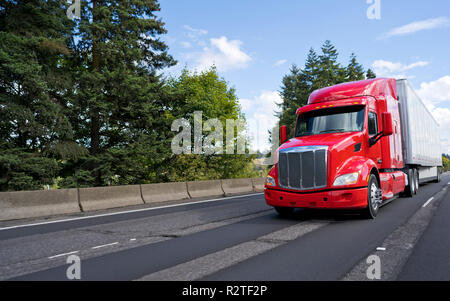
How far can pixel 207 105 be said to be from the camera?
969 inches

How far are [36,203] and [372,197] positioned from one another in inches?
366

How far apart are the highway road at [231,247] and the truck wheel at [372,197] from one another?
30 cm

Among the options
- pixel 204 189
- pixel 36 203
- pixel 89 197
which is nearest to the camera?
pixel 36 203

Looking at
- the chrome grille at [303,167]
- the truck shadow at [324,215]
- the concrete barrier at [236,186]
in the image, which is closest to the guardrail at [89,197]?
the concrete barrier at [236,186]

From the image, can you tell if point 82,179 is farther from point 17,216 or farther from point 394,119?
point 394,119

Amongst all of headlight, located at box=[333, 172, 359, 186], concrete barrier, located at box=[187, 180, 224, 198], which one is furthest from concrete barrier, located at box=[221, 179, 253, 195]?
headlight, located at box=[333, 172, 359, 186]

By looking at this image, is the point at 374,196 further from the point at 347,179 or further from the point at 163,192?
the point at 163,192

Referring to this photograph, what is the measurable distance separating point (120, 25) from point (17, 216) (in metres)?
14.7

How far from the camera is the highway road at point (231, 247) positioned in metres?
4.16

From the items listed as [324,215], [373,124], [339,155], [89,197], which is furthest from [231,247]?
[89,197]

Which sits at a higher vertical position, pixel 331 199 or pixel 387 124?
pixel 387 124

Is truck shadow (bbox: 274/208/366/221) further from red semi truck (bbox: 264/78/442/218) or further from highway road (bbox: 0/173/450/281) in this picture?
red semi truck (bbox: 264/78/442/218)

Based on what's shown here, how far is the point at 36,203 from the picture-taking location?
385 inches

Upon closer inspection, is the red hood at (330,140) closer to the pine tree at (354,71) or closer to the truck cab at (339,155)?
the truck cab at (339,155)
